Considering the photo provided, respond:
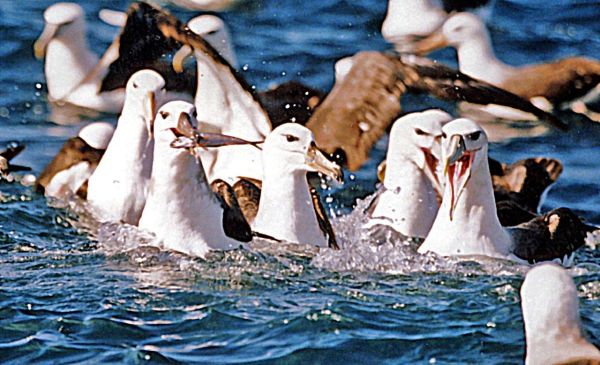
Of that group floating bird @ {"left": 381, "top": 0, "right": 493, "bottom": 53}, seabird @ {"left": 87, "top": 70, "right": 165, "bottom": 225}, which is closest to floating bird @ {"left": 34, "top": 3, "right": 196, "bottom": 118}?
seabird @ {"left": 87, "top": 70, "right": 165, "bottom": 225}

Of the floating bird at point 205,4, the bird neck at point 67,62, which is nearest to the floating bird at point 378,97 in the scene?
the bird neck at point 67,62

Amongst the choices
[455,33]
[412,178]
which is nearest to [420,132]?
[412,178]

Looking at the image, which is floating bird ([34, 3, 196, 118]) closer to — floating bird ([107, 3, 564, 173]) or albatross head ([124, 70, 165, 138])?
floating bird ([107, 3, 564, 173])

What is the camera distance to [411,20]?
56.0 ft

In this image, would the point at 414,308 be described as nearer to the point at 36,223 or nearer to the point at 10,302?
the point at 10,302

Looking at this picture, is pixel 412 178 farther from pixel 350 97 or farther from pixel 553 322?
pixel 553 322

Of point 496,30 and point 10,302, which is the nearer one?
point 10,302

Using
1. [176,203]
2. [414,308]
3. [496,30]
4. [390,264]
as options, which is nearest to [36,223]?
[176,203]

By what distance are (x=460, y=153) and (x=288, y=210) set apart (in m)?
1.06

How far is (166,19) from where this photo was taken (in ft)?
39.0

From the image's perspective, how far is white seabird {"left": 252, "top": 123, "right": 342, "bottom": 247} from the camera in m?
9.94

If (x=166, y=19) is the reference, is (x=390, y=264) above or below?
below

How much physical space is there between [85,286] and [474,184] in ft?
7.28

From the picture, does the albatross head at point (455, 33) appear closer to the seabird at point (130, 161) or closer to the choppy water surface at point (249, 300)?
the choppy water surface at point (249, 300)
